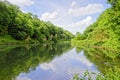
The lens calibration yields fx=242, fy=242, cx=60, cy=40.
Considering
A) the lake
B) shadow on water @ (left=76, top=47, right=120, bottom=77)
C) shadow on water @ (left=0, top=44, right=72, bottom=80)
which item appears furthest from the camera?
shadow on water @ (left=0, top=44, right=72, bottom=80)

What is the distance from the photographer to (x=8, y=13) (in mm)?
123375

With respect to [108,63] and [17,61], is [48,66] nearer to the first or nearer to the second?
[17,61]

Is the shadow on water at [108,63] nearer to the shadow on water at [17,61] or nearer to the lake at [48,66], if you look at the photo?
the lake at [48,66]

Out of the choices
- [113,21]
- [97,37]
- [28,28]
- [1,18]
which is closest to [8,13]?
[1,18]

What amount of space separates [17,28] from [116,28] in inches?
3835

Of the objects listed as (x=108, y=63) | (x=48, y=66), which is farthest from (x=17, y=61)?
(x=108, y=63)

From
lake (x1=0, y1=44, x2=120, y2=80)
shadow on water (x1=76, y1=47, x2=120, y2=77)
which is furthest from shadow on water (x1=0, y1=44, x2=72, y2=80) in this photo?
shadow on water (x1=76, y1=47, x2=120, y2=77)

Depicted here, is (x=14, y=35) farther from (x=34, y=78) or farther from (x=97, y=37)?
(x=34, y=78)

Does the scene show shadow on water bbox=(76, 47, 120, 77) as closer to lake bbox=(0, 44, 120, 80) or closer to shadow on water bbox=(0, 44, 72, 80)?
lake bbox=(0, 44, 120, 80)

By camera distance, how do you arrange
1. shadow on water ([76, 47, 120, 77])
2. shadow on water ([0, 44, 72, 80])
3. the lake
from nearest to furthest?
shadow on water ([76, 47, 120, 77])
the lake
shadow on water ([0, 44, 72, 80])

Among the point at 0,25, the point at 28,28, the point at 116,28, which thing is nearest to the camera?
the point at 116,28

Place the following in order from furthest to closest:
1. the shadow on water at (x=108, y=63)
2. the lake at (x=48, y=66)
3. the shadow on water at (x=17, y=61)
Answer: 1. the shadow on water at (x=17, y=61)
2. the lake at (x=48, y=66)
3. the shadow on water at (x=108, y=63)

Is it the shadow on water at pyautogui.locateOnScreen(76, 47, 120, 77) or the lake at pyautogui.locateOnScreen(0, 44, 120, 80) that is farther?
the lake at pyautogui.locateOnScreen(0, 44, 120, 80)

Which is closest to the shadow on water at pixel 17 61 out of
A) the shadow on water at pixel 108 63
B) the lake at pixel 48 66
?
the lake at pixel 48 66
